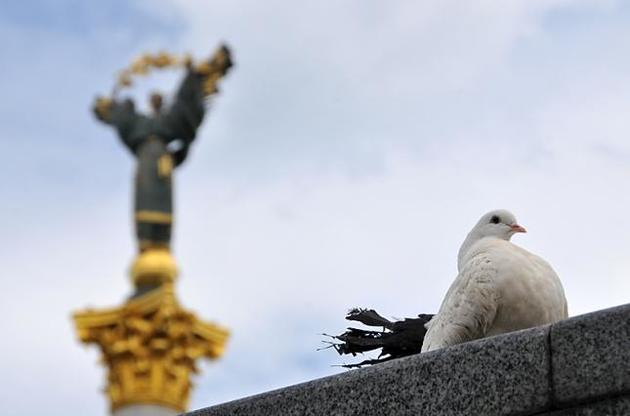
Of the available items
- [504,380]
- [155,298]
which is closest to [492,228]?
[504,380]

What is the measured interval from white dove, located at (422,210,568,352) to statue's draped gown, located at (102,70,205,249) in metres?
47.5

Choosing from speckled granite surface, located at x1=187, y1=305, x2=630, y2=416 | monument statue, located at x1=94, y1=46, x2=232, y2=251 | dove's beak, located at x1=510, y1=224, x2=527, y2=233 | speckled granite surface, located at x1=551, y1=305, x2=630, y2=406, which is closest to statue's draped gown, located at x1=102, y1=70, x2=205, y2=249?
monument statue, located at x1=94, y1=46, x2=232, y2=251

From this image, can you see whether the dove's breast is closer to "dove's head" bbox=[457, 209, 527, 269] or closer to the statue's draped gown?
"dove's head" bbox=[457, 209, 527, 269]

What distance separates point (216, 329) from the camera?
5584cm

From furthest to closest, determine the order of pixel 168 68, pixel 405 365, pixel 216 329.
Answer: pixel 168 68
pixel 216 329
pixel 405 365

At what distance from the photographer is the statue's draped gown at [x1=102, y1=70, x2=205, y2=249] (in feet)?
190

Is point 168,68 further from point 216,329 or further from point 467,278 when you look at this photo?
point 467,278

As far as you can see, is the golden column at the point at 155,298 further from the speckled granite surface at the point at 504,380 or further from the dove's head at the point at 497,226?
the speckled granite surface at the point at 504,380

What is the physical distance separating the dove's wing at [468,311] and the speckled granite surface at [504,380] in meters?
0.90

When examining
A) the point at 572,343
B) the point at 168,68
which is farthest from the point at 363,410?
the point at 168,68

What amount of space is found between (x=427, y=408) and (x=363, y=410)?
0.32 metres

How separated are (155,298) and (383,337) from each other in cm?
4422

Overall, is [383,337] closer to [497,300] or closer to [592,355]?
[497,300]

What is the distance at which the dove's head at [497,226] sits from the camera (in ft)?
35.4
